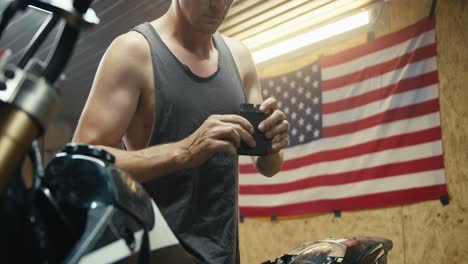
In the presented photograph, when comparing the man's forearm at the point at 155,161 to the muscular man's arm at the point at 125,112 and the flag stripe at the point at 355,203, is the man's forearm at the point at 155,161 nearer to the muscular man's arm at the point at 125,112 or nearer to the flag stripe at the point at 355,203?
the muscular man's arm at the point at 125,112

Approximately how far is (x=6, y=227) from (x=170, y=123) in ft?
3.15

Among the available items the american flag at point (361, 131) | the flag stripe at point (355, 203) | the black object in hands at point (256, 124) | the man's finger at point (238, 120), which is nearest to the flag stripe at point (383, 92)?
the american flag at point (361, 131)

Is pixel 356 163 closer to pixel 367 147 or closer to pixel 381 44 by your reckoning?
pixel 367 147

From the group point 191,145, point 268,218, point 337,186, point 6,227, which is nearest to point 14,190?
point 6,227

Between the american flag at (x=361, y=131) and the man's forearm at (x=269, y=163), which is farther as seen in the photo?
the american flag at (x=361, y=131)

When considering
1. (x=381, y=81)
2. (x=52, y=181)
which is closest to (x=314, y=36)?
(x=381, y=81)

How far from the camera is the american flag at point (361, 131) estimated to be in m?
3.96

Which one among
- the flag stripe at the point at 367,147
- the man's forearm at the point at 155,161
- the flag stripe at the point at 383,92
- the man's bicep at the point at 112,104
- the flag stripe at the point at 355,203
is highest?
the flag stripe at the point at 383,92

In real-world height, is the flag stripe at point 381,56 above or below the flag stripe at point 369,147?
above

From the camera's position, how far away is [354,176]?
173 inches

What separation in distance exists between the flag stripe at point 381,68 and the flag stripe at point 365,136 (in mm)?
404

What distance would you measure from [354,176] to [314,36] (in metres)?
1.18

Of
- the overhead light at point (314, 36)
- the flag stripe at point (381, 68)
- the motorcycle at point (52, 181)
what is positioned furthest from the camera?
the overhead light at point (314, 36)

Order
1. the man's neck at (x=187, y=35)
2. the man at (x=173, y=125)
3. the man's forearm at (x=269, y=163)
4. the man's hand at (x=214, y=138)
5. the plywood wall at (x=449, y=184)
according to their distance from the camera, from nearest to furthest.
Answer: the man's hand at (x=214, y=138), the man at (x=173, y=125), the man's neck at (x=187, y=35), the man's forearm at (x=269, y=163), the plywood wall at (x=449, y=184)
